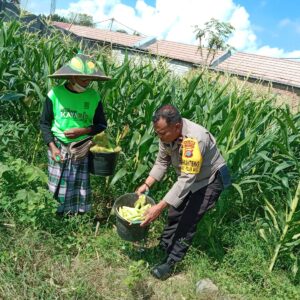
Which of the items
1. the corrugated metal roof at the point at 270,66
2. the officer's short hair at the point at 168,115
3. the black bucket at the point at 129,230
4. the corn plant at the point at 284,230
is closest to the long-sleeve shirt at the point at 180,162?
the officer's short hair at the point at 168,115

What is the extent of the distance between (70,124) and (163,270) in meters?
1.34

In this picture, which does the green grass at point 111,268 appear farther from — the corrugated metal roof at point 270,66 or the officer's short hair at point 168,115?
the corrugated metal roof at point 270,66

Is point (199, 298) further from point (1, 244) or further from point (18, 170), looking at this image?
point (18, 170)

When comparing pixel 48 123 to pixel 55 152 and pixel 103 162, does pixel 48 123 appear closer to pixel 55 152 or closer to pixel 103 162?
pixel 55 152

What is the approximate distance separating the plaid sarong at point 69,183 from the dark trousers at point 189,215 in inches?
31.2

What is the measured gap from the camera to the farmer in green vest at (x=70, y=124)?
282 centimetres

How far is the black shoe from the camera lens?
2879 mm

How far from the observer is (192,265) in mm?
3088

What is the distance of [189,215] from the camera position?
2.94m

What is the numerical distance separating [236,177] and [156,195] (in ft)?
2.52

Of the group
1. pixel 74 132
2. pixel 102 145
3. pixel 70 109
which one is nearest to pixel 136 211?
pixel 102 145

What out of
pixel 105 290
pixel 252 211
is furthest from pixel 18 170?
pixel 252 211

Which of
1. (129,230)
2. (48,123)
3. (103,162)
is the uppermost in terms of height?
(48,123)

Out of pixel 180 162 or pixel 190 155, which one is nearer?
pixel 190 155
